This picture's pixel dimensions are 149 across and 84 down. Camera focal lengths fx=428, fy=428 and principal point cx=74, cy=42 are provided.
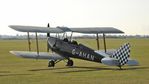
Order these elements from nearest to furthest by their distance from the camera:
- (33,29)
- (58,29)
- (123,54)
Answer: (123,54) → (33,29) → (58,29)

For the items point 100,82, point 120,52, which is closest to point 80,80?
point 100,82

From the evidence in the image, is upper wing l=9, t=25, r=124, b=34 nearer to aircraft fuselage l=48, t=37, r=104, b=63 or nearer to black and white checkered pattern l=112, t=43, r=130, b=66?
aircraft fuselage l=48, t=37, r=104, b=63

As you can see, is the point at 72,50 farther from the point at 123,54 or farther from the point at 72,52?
the point at 123,54

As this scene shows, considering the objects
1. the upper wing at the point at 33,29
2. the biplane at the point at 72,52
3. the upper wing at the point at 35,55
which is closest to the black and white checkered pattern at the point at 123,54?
the biplane at the point at 72,52

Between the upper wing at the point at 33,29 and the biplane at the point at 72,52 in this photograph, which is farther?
the upper wing at the point at 33,29

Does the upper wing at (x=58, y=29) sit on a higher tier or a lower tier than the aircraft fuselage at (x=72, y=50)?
higher

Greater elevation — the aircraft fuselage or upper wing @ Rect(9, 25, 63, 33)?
upper wing @ Rect(9, 25, 63, 33)

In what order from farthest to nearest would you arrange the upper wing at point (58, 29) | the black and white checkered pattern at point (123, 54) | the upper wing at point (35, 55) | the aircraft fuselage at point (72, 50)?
the upper wing at point (35, 55) → the upper wing at point (58, 29) → the aircraft fuselage at point (72, 50) → the black and white checkered pattern at point (123, 54)

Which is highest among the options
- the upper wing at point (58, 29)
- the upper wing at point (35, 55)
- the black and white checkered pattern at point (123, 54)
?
the upper wing at point (58, 29)

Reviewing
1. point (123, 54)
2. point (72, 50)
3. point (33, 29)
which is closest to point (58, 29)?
point (72, 50)

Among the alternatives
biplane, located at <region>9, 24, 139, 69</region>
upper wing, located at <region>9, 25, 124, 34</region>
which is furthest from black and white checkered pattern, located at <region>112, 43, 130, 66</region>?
upper wing, located at <region>9, 25, 124, 34</region>

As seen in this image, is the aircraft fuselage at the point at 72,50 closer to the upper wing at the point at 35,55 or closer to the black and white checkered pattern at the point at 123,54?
the upper wing at the point at 35,55

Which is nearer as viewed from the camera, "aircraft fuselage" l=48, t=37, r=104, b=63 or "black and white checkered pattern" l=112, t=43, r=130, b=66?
"black and white checkered pattern" l=112, t=43, r=130, b=66

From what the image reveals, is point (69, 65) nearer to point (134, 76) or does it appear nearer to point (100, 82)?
point (134, 76)
